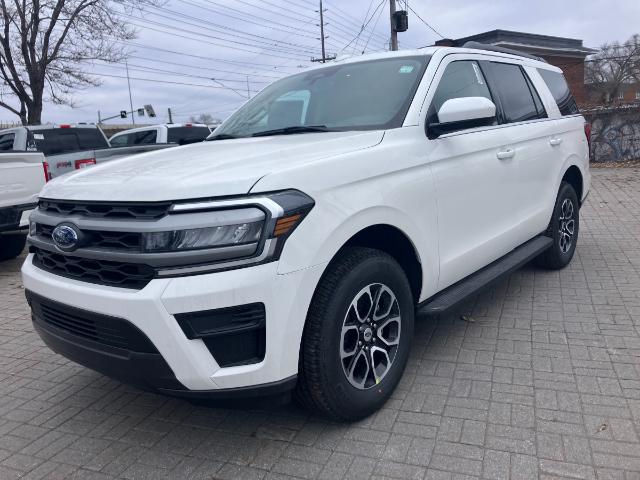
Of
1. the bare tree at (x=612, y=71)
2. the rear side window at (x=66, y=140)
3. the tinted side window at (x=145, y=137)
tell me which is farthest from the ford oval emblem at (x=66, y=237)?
the bare tree at (x=612, y=71)

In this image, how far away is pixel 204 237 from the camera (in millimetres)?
2307

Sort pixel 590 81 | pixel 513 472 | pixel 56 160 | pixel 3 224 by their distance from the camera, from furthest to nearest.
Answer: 1. pixel 590 81
2. pixel 56 160
3. pixel 3 224
4. pixel 513 472

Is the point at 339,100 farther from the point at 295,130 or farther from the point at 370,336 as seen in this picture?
the point at 370,336

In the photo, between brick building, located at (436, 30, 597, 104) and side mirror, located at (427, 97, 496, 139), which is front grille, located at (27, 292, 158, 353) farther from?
brick building, located at (436, 30, 597, 104)

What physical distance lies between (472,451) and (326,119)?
2.13 m

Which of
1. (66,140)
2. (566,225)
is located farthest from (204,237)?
(66,140)

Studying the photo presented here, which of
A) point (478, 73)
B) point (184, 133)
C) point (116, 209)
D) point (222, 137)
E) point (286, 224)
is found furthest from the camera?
point (184, 133)

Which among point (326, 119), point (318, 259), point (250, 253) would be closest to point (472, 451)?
point (318, 259)

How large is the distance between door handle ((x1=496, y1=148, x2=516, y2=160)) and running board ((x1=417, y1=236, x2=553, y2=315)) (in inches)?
30.1

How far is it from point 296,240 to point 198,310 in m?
0.50

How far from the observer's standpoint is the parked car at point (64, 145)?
9242 mm

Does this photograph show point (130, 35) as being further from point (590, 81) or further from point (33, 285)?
point (590, 81)

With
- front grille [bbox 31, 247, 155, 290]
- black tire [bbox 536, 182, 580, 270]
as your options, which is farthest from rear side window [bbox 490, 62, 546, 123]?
front grille [bbox 31, 247, 155, 290]

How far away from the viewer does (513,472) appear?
8.14 ft
